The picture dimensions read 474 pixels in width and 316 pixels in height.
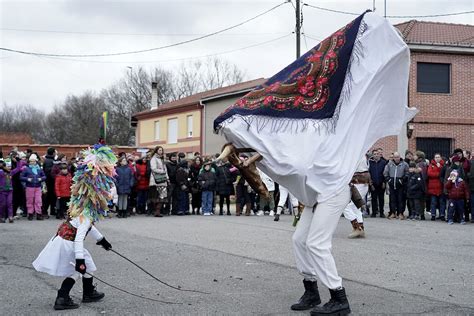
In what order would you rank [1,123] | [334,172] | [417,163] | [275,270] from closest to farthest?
[334,172] < [275,270] < [417,163] < [1,123]

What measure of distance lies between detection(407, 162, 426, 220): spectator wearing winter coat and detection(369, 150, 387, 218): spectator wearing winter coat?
0.96 metres

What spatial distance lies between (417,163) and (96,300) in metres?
14.1

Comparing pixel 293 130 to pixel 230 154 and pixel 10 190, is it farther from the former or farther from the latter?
pixel 10 190

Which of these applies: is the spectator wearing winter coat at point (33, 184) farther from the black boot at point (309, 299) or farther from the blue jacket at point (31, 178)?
the black boot at point (309, 299)

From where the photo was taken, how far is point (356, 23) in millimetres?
6477

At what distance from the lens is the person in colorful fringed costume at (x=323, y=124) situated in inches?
241

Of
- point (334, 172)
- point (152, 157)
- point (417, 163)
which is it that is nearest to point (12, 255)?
point (334, 172)

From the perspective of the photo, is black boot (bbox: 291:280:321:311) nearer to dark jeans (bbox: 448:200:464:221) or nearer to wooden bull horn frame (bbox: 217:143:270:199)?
wooden bull horn frame (bbox: 217:143:270:199)

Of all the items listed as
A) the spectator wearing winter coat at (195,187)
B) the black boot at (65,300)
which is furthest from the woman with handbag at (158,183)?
the black boot at (65,300)

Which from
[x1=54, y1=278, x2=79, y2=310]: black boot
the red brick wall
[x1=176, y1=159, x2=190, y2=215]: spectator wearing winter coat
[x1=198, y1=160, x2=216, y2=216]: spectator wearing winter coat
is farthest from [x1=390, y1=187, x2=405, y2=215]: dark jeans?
[x1=54, y1=278, x2=79, y2=310]: black boot

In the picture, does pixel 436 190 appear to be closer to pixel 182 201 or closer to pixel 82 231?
pixel 182 201

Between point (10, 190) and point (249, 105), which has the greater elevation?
point (249, 105)

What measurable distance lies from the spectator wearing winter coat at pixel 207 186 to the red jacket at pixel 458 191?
24.1 ft

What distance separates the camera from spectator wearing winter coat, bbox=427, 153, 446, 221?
59.4ft
